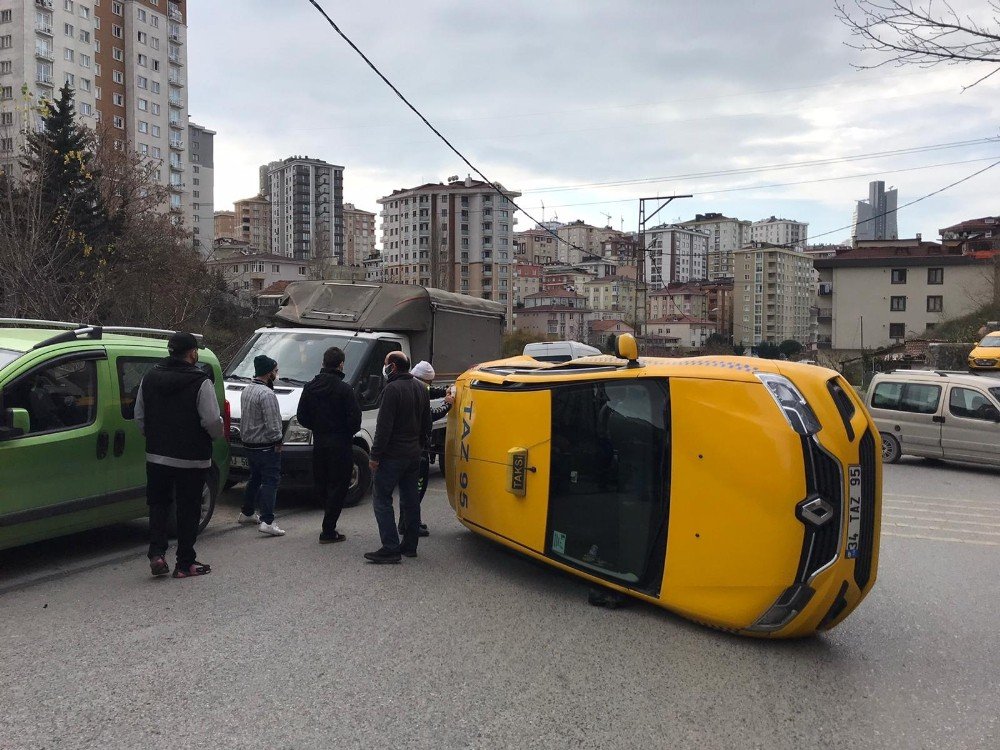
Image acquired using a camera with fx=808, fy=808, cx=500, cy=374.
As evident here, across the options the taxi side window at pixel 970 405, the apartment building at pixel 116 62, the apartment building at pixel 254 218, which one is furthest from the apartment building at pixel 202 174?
the taxi side window at pixel 970 405

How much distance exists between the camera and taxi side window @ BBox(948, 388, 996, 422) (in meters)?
14.4

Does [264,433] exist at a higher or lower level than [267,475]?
higher

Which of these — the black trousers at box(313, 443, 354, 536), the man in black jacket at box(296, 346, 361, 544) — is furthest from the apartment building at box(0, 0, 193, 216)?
the black trousers at box(313, 443, 354, 536)

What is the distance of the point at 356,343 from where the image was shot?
34.3ft

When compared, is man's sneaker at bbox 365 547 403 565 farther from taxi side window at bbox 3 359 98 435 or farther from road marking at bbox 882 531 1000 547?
road marking at bbox 882 531 1000 547

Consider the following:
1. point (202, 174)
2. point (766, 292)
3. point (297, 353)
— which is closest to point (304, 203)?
point (202, 174)

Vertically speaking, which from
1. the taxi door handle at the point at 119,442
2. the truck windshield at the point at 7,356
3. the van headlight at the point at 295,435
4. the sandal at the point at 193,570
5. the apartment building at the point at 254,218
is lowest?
the sandal at the point at 193,570

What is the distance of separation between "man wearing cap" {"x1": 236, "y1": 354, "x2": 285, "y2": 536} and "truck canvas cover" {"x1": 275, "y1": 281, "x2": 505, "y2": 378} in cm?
364

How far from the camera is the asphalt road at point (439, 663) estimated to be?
3688 millimetres

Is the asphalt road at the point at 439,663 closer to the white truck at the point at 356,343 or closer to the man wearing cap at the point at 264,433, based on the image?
the man wearing cap at the point at 264,433

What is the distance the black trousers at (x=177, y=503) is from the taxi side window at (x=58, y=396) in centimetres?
80

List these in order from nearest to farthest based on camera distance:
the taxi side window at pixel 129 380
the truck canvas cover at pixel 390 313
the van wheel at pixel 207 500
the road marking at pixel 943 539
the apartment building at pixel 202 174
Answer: the taxi side window at pixel 129 380 < the van wheel at pixel 207 500 < the road marking at pixel 943 539 < the truck canvas cover at pixel 390 313 < the apartment building at pixel 202 174

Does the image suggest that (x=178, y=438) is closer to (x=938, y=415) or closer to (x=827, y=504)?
(x=827, y=504)

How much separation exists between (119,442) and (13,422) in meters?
1.03
